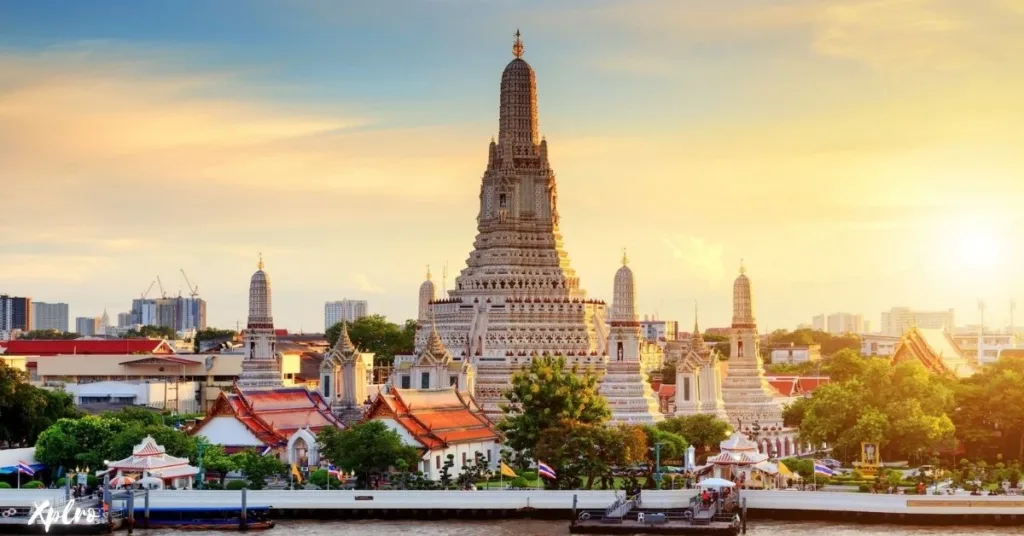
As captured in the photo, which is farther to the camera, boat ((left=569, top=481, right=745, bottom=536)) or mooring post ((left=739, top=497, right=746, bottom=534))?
mooring post ((left=739, top=497, right=746, bottom=534))

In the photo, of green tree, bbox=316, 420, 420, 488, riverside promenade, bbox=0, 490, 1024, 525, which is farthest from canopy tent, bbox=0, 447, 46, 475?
green tree, bbox=316, 420, 420, 488

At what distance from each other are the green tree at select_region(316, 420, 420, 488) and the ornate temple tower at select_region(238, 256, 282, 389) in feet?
77.0

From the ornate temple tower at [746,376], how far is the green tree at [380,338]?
5267cm

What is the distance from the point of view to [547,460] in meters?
82.3

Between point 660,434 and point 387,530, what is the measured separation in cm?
2147

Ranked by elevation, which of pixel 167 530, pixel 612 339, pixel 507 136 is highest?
pixel 507 136

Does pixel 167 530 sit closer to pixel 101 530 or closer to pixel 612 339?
pixel 101 530

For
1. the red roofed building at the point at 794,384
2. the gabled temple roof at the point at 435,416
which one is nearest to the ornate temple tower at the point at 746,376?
the red roofed building at the point at 794,384

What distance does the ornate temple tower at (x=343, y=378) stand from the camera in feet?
332

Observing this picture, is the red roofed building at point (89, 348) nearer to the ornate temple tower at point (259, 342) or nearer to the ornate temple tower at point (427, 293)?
the ornate temple tower at point (427, 293)

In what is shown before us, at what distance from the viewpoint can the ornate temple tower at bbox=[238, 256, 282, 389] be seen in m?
106

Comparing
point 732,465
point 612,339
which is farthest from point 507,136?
point 732,465

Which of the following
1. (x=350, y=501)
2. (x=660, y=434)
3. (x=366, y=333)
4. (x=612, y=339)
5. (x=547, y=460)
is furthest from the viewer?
(x=366, y=333)

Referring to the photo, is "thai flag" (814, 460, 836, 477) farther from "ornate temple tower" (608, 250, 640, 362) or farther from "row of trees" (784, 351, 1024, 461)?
"ornate temple tower" (608, 250, 640, 362)
